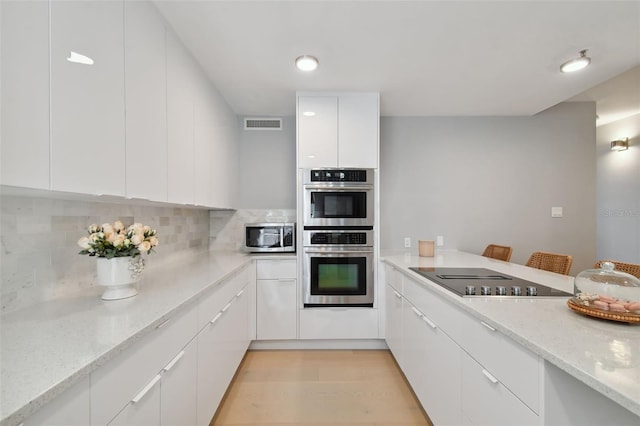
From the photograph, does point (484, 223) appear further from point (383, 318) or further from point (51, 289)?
point (51, 289)

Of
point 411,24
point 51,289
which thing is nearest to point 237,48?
point 411,24

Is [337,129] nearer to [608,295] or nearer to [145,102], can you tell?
[145,102]

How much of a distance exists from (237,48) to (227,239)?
196cm

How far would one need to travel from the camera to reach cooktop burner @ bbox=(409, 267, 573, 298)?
1.29m

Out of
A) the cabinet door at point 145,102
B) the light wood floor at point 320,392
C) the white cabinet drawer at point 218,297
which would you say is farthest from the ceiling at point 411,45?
the light wood floor at point 320,392

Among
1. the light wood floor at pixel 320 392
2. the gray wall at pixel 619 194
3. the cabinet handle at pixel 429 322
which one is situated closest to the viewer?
the cabinet handle at pixel 429 322

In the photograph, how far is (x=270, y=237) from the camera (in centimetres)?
279

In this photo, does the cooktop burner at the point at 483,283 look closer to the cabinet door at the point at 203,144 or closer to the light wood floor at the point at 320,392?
the light wood floor at the point at 320,392

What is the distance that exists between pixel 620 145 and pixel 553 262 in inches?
132

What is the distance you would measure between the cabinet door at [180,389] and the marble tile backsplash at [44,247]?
62 centimetres

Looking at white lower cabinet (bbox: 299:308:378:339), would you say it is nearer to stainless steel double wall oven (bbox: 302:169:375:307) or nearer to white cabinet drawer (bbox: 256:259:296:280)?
stainless steel double wall oven (bbox: 302:169:375:307)

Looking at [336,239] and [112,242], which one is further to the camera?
[336,239]

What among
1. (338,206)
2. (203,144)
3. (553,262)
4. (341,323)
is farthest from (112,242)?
(553,262)

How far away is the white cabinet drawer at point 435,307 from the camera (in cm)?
133
